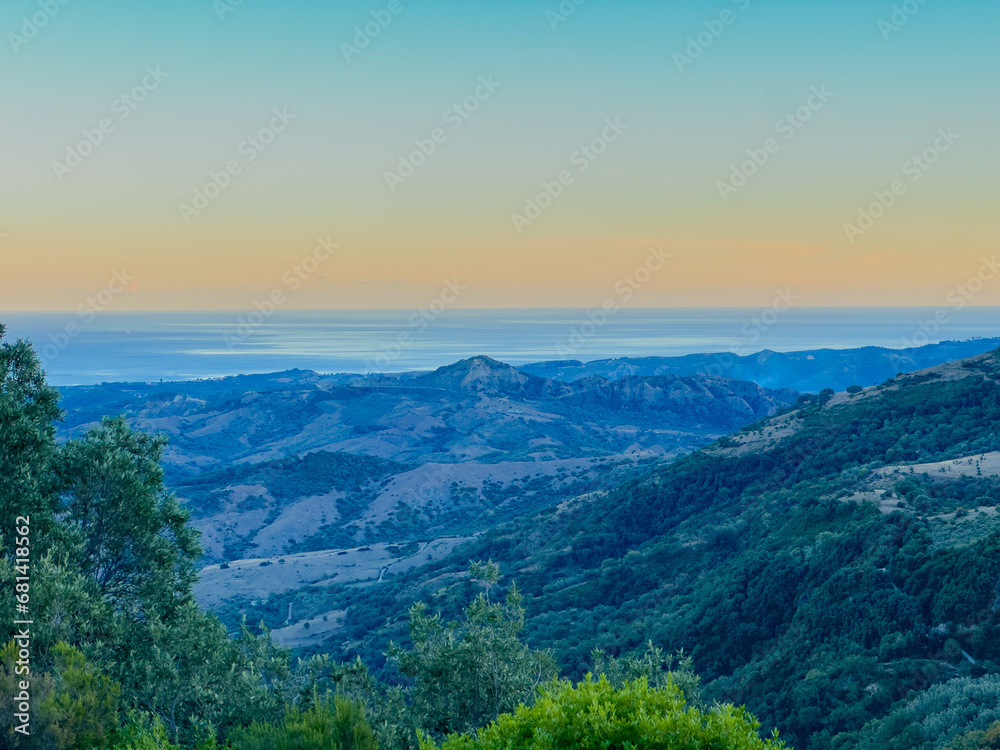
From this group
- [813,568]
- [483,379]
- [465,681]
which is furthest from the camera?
[483,379]

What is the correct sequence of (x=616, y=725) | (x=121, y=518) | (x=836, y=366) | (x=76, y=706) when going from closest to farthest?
1. (x=616, y=725)
2. (x=76, y=706)
3. (x=121, y=518)
4. (x=836, y=366)

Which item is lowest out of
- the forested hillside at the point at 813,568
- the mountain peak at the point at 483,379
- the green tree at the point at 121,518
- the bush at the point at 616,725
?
the forested hillside at the point at 813,568

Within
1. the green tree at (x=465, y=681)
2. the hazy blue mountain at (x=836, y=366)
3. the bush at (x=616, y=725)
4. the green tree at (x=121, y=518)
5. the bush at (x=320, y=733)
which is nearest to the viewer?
the bush at (x=616, y=725)

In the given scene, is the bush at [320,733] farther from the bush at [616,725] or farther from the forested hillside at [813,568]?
the forested hillside at [813,568]

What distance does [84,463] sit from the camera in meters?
14.7

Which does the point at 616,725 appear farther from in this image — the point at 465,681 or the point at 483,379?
the point at 483,379

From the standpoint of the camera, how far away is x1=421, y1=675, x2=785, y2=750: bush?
7.97m

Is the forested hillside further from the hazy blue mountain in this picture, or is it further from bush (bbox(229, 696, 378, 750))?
the hazy blue mountain

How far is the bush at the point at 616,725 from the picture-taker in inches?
314

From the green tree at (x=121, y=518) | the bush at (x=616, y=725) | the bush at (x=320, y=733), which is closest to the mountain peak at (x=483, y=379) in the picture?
the green tree at (x=121, y=518)

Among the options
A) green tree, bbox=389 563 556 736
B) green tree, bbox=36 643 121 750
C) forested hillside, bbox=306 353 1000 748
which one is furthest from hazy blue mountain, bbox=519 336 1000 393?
green tree, bbox=36 643 121 750

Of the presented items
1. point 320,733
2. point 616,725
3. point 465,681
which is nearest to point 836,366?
point 465,681

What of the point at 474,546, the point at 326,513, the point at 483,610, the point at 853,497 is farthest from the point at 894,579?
the point at 326,513

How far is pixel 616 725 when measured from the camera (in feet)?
26.7
